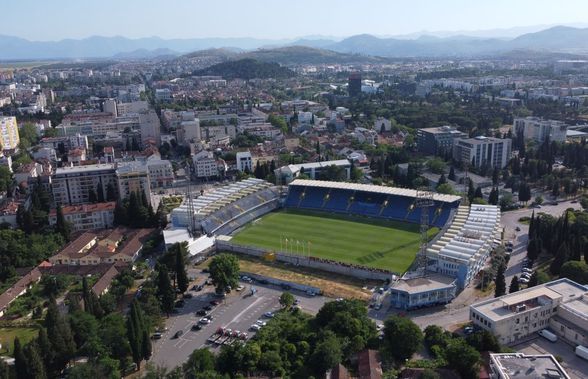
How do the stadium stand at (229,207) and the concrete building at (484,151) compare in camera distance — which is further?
the concrete building at (484,151)

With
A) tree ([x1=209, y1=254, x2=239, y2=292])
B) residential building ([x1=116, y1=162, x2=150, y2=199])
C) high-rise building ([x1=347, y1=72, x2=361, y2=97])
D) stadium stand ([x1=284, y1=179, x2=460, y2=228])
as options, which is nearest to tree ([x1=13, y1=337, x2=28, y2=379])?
tree ([x1=209, y1=254, x2=239, y2=292])

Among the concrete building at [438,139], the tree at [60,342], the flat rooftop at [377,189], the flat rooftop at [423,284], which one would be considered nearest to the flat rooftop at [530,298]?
the flat rooftop at [423,284]

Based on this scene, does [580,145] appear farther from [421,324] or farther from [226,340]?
[226,340]

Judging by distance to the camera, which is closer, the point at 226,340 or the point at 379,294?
the point at 226,340

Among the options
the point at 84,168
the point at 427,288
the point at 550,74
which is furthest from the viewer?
the point at 550,74

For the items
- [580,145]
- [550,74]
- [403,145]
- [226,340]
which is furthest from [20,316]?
[550,74]

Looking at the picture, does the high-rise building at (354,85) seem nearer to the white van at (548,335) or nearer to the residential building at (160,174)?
the residential building at (160,174)

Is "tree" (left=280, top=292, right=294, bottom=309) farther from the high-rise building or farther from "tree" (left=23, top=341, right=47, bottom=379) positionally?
the high-rise building
